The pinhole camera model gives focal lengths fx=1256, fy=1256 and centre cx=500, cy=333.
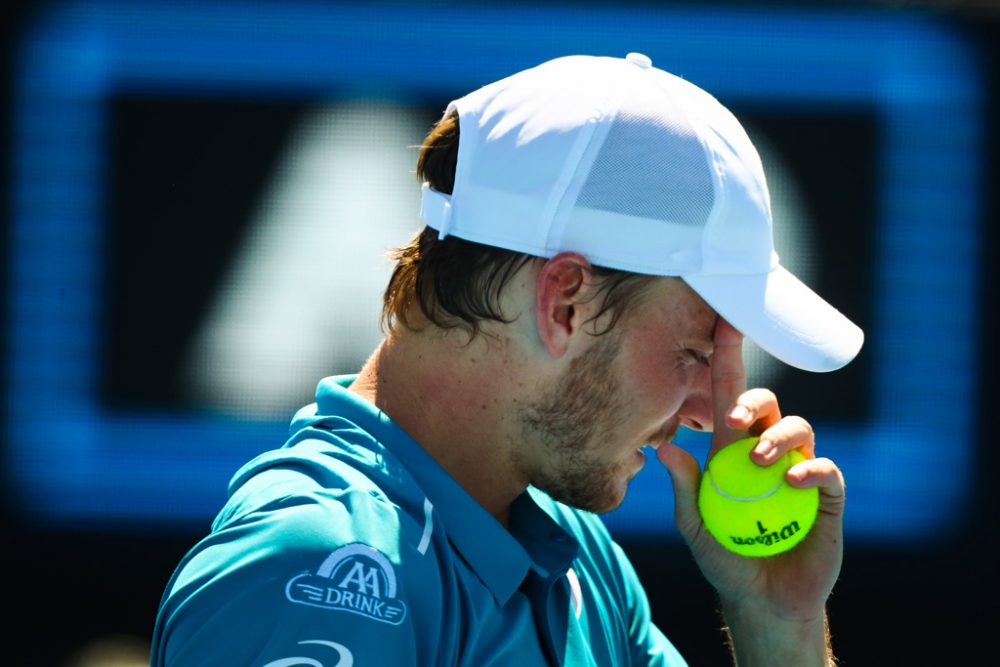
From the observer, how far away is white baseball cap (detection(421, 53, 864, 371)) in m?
1.74

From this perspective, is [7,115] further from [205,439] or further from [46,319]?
[205,439]

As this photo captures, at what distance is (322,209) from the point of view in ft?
13.6

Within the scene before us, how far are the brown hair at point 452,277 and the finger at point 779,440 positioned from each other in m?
0.30

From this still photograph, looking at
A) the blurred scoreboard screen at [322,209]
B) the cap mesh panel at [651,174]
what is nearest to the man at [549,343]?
the cap mesh panel at [651,174]

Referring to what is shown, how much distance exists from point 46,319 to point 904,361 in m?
2.83

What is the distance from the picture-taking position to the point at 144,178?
4160 millimetres

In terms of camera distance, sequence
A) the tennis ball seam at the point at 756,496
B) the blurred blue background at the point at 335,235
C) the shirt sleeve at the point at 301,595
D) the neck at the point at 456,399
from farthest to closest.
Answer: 1. the blurred blue background at the point at 335,235
2. the tennis ball seam at the point at 756,496
3. the neck at the point at 456,399
4. the shirt sleeve at the point at 301,595

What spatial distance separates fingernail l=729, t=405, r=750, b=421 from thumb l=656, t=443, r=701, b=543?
17cm

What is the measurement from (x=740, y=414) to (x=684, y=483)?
0.23 meters

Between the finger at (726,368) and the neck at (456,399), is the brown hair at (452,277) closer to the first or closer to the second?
the neck at (456,399)

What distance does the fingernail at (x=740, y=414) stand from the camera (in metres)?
1.85

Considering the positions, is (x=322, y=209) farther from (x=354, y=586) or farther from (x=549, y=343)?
(x=354, y=586)

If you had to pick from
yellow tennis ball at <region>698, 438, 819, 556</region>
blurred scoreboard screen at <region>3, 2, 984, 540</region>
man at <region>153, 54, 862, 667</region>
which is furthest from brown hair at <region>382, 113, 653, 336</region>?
blurred scoreboard screen at <region>3, 2, 984, 540</region>

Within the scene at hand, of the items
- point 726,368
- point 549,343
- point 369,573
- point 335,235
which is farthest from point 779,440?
point 335,235
